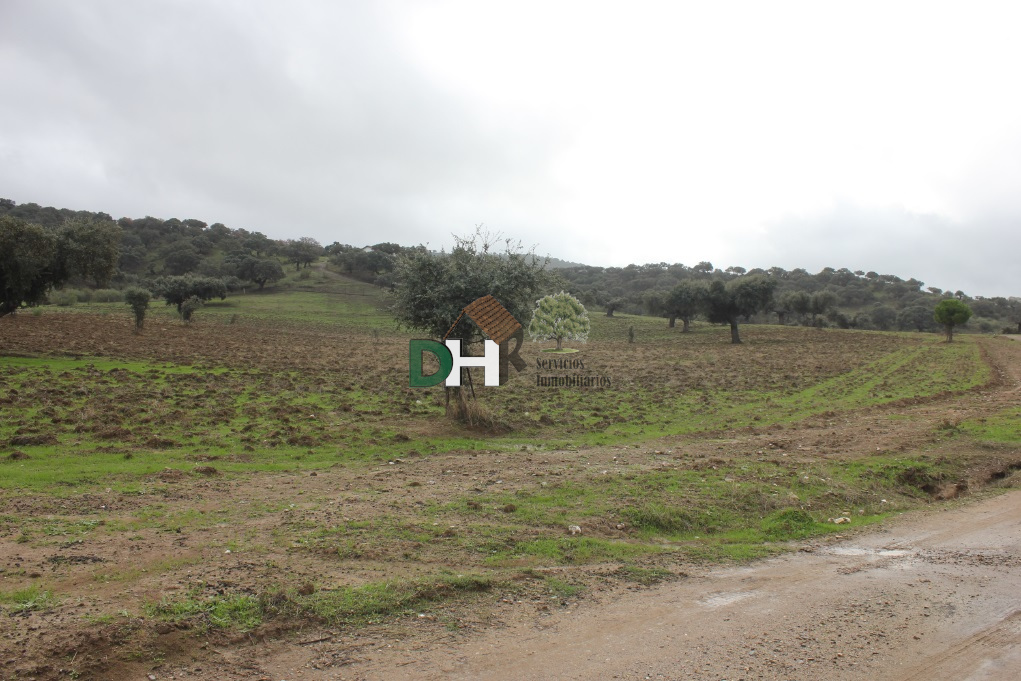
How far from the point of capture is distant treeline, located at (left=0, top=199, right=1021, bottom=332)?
276 ft

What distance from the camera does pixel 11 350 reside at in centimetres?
2780

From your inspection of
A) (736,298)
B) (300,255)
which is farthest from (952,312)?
(300,255)

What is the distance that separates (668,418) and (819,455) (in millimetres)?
7490

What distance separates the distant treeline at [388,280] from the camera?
84.2m

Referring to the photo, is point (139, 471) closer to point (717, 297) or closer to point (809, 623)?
point (809, 623)

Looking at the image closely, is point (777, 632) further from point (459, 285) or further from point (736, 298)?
point (736, 298)

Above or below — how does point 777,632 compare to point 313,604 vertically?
below

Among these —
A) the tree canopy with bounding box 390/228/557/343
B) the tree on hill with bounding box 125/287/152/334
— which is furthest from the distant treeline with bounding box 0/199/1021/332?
the tree canopy with bounding box 390/228/557/343

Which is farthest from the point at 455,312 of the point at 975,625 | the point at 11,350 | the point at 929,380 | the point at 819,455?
the point at 929,380

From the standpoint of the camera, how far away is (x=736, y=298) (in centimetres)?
6438

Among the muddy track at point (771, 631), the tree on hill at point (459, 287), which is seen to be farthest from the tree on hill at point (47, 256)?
the muddy track at point (771, 631)

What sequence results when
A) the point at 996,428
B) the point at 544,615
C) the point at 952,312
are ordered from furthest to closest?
the point at 952,312, the point at 996,428, the point at 544,615

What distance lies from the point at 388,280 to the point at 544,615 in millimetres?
64499

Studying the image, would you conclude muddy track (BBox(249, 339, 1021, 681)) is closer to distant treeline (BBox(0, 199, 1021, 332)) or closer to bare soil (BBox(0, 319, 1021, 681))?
bare soil (BBox(0, 319, 1021, 681))
